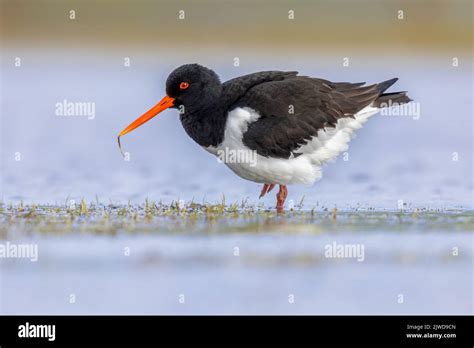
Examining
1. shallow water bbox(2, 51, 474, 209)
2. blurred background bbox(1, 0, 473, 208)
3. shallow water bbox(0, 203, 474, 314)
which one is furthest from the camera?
blurred background bbox(1, 0, 473, 208)

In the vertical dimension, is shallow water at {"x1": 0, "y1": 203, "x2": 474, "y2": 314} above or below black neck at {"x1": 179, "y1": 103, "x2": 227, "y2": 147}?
below

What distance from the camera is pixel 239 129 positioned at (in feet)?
31.9

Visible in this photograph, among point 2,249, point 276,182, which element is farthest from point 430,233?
point 2,249

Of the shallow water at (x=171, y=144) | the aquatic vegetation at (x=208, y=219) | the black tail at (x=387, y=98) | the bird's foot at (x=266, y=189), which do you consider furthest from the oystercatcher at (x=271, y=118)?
the shallow water at (x=171, y=144)

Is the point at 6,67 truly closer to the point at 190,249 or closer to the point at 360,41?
the point at 360,41

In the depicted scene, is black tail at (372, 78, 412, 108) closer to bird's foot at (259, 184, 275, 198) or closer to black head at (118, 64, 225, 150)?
bird's foot at (259, 184, 275, 198)

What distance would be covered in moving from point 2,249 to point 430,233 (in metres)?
4.05

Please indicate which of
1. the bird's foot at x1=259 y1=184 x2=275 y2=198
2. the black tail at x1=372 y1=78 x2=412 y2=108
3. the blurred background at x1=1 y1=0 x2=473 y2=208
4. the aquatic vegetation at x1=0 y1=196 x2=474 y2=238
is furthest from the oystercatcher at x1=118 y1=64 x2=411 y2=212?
the blurred background at x1=1 y1=0 x2=473 y2=208

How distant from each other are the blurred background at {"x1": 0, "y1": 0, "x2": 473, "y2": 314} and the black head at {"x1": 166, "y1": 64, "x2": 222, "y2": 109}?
132 centimetres

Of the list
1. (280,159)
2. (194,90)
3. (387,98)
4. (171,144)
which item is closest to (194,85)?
(194,90)

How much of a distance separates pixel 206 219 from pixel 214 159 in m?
3.31

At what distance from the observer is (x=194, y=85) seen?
1015cm

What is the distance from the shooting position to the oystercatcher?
32.2 ft

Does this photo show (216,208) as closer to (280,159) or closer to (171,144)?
(280,159)
